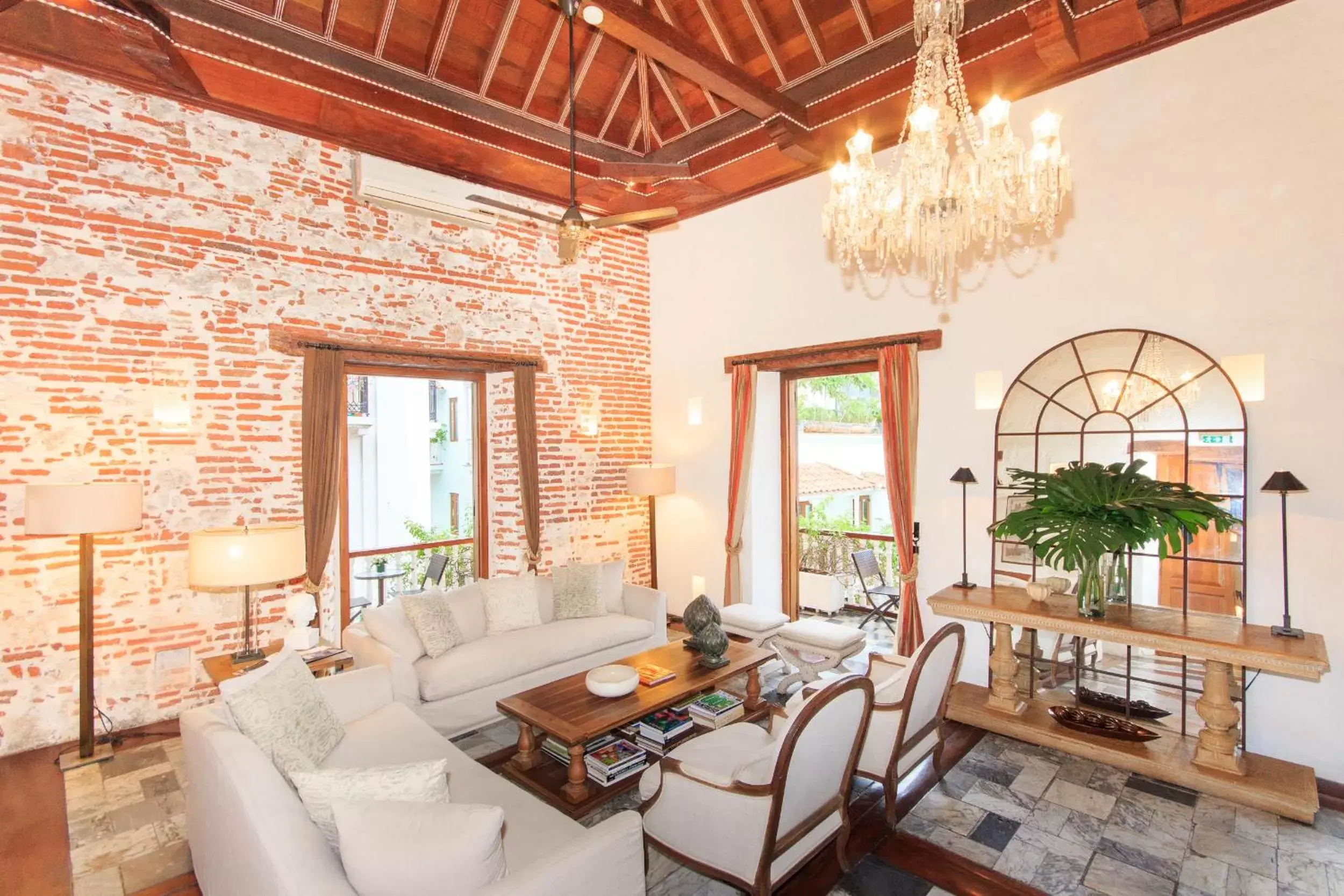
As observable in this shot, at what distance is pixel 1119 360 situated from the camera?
4250 millimetres

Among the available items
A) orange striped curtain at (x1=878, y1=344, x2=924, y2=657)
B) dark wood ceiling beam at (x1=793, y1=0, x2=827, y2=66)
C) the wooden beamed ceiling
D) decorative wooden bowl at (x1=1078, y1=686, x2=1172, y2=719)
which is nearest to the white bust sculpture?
the wooden beamed ceiling

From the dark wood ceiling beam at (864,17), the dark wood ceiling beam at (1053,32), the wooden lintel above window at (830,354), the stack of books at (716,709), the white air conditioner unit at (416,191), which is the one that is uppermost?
A: the dark wood ceiling beam at (864,17)

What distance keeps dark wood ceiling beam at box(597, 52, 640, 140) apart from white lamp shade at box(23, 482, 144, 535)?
445cm

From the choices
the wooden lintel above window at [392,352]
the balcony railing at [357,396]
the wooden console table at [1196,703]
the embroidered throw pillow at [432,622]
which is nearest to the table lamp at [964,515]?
the wooden console table at [1196,703]

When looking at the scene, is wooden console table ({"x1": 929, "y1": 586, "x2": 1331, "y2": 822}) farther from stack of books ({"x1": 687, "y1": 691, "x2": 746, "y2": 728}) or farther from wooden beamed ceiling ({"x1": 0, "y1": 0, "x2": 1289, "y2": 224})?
wooden beamed ceiling ({"x1": 0, "y1": 0, "x2": 1289, "y2": 224})

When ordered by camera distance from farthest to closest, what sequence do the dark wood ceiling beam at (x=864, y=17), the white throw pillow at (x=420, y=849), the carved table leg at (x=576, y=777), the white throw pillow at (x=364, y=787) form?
the dark wood ceiling beam at (x=864, y=17), the carved table leg at (x=576, y=777), the white throw pillow at (x=364, y=787), the white throw pillow at (x=420, y=849)

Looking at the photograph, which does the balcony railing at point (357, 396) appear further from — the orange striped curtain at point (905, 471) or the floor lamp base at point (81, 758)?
the orange striped curtain at point (905, 471)

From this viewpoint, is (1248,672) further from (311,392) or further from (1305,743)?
(311,392)

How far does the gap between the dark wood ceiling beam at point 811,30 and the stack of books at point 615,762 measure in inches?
190

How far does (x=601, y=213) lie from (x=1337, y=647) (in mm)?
6469

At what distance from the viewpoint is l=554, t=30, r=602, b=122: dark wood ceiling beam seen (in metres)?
5.03

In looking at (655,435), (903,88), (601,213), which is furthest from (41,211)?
(903,88)

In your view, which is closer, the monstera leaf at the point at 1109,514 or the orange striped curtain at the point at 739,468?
the monstera leaf at the point at 1109,514

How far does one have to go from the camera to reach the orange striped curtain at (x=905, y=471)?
5.17m
